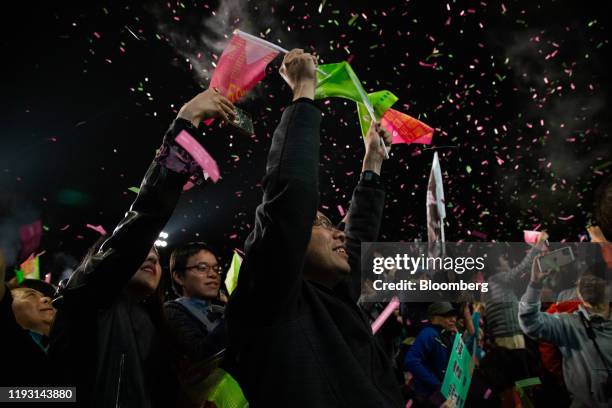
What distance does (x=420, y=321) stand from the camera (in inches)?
201

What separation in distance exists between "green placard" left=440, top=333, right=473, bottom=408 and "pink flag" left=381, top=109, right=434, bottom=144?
1319 mm

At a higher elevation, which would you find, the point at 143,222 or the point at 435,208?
the point at 435,208

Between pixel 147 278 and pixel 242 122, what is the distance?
1087mm

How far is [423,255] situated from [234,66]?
4.47 metres

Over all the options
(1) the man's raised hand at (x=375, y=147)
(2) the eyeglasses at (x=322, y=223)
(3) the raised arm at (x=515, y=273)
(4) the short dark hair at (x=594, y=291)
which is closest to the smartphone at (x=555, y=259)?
(4) the short dark hair at (x=594, y=291)

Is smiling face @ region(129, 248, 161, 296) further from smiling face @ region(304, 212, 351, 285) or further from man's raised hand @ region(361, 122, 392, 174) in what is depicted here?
man's raised hand @ region(361, 122, 392, 174)

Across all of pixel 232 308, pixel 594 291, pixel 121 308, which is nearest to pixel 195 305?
pixel 121 308

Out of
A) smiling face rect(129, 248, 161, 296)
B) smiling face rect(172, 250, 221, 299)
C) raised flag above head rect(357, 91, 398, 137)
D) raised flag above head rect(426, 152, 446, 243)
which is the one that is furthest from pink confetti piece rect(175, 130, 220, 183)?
raised flag above head rect(426, 152, 446, 243)

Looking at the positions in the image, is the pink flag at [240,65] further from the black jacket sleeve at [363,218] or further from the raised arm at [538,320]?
the raised arm at [538,320]

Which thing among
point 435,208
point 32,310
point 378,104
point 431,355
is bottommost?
point 32,310

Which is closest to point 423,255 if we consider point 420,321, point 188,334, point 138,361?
point 420,321

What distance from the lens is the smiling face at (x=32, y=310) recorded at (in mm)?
2902

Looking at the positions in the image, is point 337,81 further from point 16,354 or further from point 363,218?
point 16,354

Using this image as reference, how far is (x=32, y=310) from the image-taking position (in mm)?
2941
